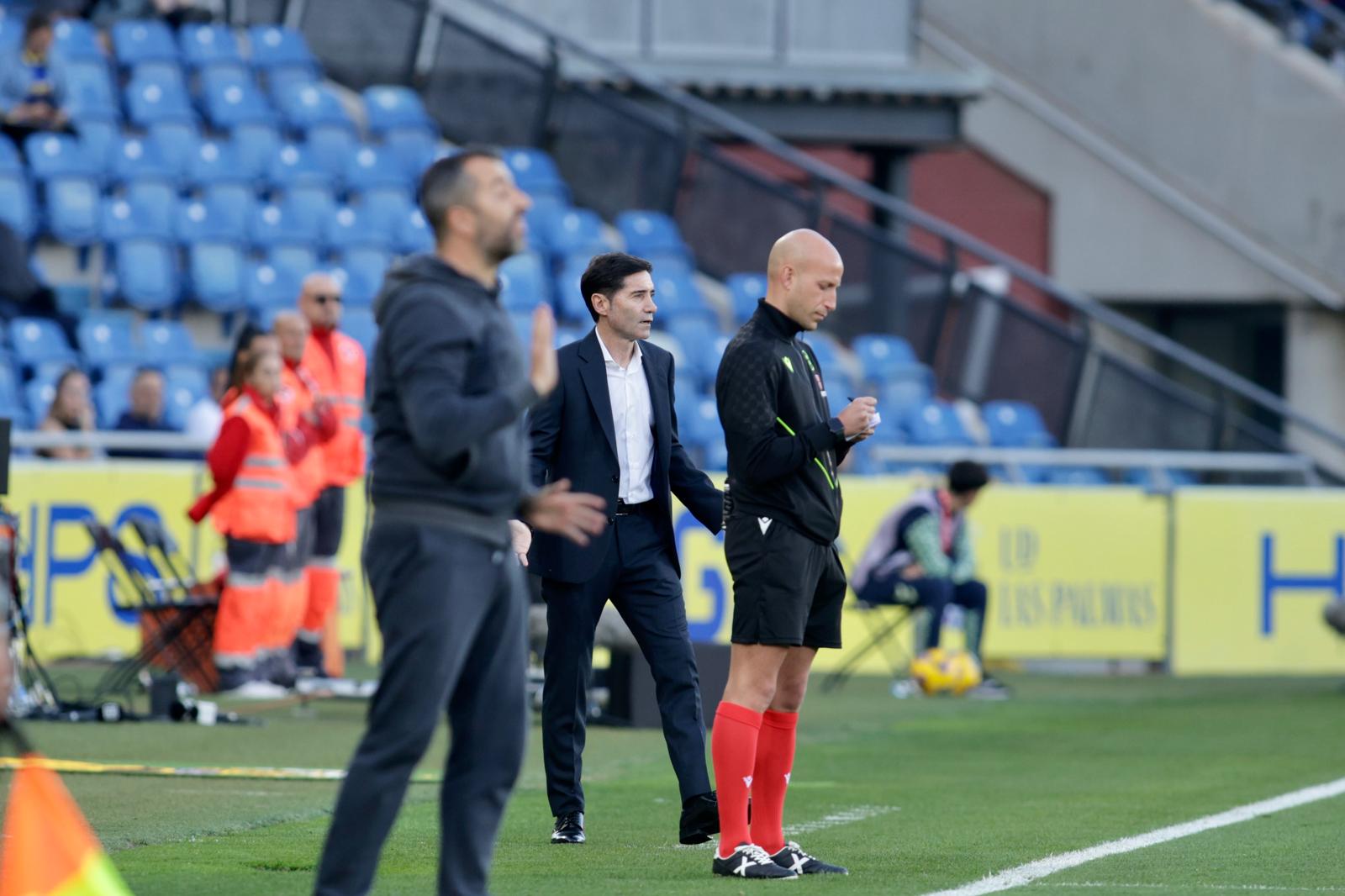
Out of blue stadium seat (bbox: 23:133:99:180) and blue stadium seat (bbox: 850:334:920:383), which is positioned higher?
blue stadium seat (bbox: 23:133:99:180)

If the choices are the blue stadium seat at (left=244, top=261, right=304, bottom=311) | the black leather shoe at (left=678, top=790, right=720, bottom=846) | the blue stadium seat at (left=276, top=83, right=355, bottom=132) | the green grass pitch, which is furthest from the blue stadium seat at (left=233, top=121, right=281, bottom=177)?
the black leather shoe at (left=678, top=790, right=720, bottom=846)

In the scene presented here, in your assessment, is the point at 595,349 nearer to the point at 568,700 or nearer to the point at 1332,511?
the point at 568,700

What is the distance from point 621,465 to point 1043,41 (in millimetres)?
21996

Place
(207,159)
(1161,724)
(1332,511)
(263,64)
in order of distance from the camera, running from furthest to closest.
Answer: (263,64) → (207,159) → (1332,511) → (1161,724)

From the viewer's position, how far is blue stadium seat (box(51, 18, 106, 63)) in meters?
20.2

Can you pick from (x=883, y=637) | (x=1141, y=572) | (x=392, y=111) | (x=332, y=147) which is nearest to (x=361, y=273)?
(x=332, y=147)

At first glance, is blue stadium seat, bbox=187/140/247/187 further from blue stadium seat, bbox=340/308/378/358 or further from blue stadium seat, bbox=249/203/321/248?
blue stadium seat, bbox=340/308/378/358

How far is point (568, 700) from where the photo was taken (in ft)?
28.1

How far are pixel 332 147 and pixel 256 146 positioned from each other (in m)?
0.82

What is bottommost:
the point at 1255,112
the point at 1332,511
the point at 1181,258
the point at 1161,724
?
the point at 1161,724

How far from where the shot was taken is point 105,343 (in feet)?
59.4

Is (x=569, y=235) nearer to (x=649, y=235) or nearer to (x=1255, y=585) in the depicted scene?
(x=649, y=235)

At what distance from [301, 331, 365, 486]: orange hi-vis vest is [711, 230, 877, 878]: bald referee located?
25.5 feet

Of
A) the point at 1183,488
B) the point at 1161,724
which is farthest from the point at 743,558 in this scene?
the point at 1183,488
